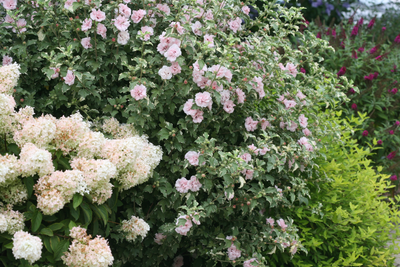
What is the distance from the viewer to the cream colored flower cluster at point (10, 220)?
6.14 feet

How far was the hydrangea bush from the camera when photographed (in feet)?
7.98

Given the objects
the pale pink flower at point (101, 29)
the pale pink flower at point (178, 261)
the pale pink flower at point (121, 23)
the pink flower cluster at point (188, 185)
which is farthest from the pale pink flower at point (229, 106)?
the pale pink flower at point (178, 261)

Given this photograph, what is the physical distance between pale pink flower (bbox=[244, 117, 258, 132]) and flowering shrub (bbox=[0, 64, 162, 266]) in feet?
2.52

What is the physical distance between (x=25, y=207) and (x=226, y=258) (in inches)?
50.6

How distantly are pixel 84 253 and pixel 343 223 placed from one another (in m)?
1.90

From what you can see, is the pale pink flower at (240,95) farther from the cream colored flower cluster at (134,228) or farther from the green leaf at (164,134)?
the cream colored flower cluster at (134,228)

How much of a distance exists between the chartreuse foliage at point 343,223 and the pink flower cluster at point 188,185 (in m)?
0.87

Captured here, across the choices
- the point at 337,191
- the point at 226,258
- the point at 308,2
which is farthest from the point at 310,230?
the point at 308,2

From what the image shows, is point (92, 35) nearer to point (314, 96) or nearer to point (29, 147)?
point (29, 147)

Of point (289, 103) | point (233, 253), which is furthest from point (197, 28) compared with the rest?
point (233, 253)

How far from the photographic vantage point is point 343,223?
9.65 ft

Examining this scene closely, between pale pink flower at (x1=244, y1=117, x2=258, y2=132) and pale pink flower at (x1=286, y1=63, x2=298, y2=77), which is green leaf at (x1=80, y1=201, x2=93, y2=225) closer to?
pale pink flower at (x1=244, y1=117, x2=258, y2=132)

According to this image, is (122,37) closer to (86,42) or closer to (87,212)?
(86,42)

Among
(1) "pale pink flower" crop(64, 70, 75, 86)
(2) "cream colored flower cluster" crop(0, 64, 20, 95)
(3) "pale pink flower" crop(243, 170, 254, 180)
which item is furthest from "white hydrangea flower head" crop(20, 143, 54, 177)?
(3) "pale pink flower" crop(243, 170, 254, 180)
